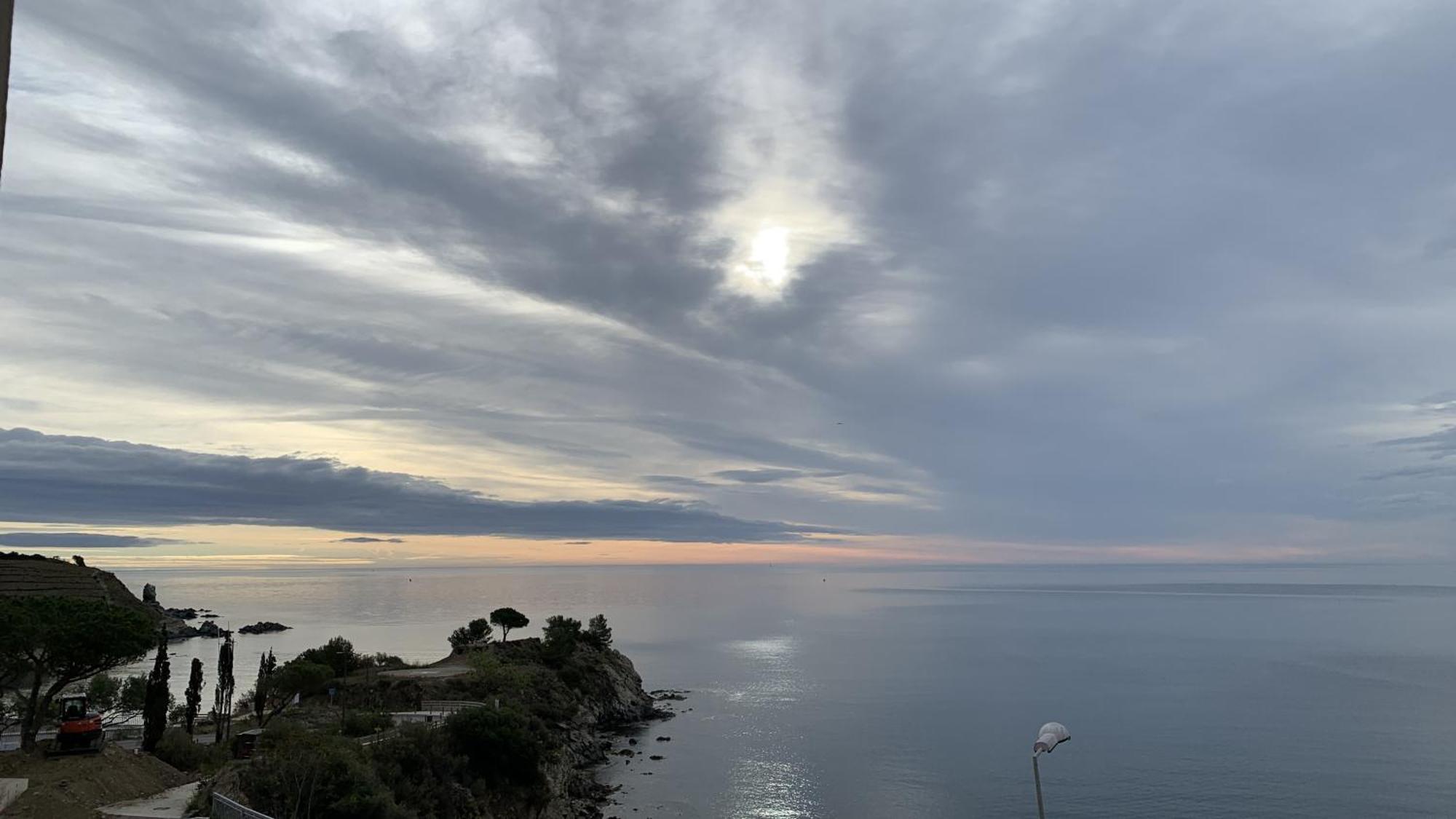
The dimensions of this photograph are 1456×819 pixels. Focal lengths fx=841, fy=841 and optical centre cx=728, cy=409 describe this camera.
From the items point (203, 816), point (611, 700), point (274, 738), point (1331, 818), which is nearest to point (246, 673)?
point (611, 700)

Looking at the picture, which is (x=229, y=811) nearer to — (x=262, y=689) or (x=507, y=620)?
(x=262, y=689)

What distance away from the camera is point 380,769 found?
40781mm

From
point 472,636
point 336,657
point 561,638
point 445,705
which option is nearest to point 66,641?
point 445,705

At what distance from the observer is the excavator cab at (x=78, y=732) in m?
37.7

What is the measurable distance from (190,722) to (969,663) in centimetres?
11780

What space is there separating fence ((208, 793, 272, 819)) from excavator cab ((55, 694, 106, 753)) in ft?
68.4

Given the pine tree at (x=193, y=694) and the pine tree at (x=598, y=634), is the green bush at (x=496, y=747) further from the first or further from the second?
the pine tree at (x=598, y=634)

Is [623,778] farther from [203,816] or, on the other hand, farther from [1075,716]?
[1075,716]

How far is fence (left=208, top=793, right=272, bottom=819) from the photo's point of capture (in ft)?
68.2

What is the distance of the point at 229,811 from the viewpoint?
22.4 meters

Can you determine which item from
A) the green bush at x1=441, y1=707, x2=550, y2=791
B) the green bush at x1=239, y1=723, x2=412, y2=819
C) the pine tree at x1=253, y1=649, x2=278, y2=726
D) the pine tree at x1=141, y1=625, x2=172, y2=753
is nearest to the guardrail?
the green bush at x1=441, y1=707, x2=550, y2=791

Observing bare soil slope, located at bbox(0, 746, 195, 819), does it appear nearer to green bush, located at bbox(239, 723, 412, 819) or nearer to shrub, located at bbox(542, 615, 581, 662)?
green bush, located at bbox(239, 723, 412, 819)

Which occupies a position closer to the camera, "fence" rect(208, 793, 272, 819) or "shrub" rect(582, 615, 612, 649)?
"fence" rect(208, 793, 272, 819)

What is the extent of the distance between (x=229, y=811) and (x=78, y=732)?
2283 cm
